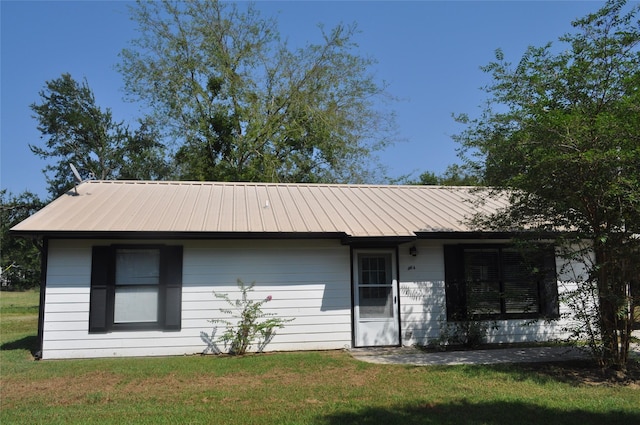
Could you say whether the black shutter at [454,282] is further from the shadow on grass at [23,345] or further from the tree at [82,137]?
the tree at [82,137]

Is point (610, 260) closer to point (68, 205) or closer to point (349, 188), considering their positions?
point (349, 188)

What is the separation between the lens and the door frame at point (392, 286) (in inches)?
378

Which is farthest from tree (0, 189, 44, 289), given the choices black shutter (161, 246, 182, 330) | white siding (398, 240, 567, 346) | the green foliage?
white siding (398, 240, 567, 346)

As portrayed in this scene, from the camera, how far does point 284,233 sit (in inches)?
363

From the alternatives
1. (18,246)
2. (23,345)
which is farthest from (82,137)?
(23,345)

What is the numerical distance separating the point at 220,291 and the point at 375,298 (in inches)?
127

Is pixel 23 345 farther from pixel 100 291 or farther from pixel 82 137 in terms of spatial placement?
pixel 82 137

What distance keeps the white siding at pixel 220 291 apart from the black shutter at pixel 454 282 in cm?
220

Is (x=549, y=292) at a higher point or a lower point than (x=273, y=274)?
lower

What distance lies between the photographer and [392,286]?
984 cm

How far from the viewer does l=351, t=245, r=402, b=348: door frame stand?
960 centimetres

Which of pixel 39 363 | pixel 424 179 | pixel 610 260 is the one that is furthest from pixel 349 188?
pixel 424 179

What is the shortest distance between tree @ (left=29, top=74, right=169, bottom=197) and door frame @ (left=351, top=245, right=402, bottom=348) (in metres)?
24.3

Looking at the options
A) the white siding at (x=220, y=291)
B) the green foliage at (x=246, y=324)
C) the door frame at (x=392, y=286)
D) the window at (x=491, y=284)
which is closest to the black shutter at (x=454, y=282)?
the window at (x=491, y=284)
